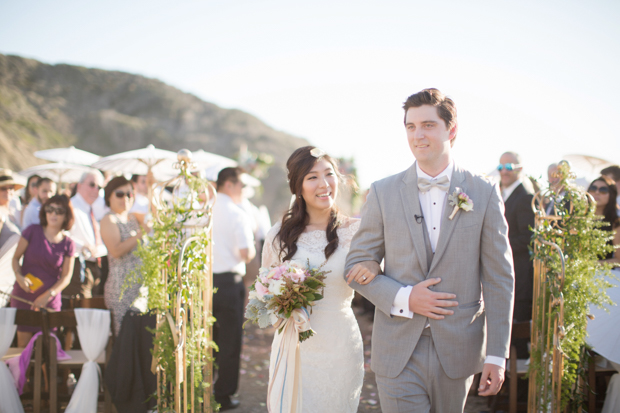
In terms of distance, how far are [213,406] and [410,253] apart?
2240 millimetres

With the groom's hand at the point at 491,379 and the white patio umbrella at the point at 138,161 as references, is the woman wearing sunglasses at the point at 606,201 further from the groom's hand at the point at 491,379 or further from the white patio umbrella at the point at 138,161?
the white patio umbrella at the point at 138,161

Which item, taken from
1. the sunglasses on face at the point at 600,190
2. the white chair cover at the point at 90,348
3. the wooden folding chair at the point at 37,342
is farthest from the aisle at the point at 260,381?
the sunglasses on face at the point at 600,190

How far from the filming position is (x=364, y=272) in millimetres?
2438

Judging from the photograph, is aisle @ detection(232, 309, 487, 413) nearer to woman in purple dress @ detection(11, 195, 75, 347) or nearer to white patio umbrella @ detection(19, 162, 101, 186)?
woman in purple dress @ detection(11, 195, 75, 347)

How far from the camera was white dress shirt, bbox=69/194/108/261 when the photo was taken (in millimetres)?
6309

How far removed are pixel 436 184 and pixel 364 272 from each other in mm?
622

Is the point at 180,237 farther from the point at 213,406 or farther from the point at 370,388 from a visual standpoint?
the point at 370,388

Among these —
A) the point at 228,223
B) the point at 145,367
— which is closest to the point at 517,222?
the point at 228,223

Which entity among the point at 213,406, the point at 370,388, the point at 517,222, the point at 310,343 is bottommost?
the point at 370,388

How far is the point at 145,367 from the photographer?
4.23 meters

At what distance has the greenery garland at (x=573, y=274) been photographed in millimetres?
3492

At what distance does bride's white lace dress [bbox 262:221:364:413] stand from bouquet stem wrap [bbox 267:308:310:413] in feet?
0.32

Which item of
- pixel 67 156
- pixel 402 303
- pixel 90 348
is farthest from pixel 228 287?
pixel 67 156

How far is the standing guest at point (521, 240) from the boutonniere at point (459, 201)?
3.34 meters
